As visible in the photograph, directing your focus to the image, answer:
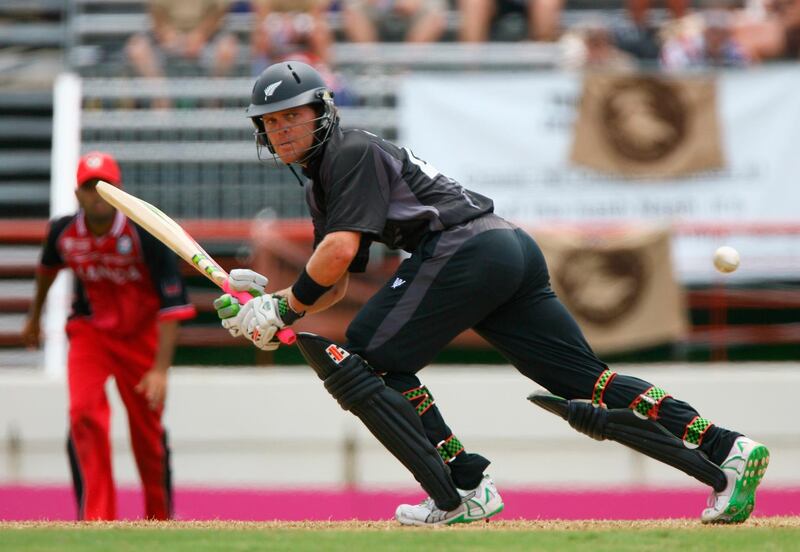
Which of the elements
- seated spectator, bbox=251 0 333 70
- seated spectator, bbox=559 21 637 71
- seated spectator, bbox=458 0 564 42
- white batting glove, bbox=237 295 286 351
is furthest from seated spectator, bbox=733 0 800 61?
white batting glove, bbox=237 295 286 351

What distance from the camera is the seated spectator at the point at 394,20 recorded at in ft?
44.3

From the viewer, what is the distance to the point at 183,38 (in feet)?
44.8

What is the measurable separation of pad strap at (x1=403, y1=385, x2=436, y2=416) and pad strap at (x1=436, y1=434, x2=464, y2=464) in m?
0.17

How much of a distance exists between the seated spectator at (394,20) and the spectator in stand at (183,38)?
1267 mm

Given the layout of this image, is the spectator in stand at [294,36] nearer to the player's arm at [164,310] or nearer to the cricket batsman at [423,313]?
the player's arm at [164,310]

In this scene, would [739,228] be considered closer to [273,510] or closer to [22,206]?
[273,510]

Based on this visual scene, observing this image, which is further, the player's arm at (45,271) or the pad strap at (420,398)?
the player's arm at (45,271)

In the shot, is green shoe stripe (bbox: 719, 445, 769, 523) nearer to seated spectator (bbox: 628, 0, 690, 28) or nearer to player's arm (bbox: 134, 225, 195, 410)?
player's arm (bbox: 134, 225, 195, 410)

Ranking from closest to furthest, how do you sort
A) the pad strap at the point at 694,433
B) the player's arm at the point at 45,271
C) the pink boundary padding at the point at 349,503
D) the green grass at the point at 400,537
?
the green grass at the point at 400,537
the pad strap at the point at 694,433
the player's arm at the point at 45,271
the pink boundary padding at the point at 349,503

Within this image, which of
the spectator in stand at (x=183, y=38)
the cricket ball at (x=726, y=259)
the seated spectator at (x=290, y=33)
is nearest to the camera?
the cricket ball at (x=726, y=259)

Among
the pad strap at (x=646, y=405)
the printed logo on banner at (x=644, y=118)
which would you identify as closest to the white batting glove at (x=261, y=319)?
the pad strap at (x=646, y=405)

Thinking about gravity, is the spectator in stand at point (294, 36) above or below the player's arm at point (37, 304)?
above

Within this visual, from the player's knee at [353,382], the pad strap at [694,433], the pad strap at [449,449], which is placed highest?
the player's knee at [353,382]

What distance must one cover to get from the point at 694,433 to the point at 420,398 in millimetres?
1159
